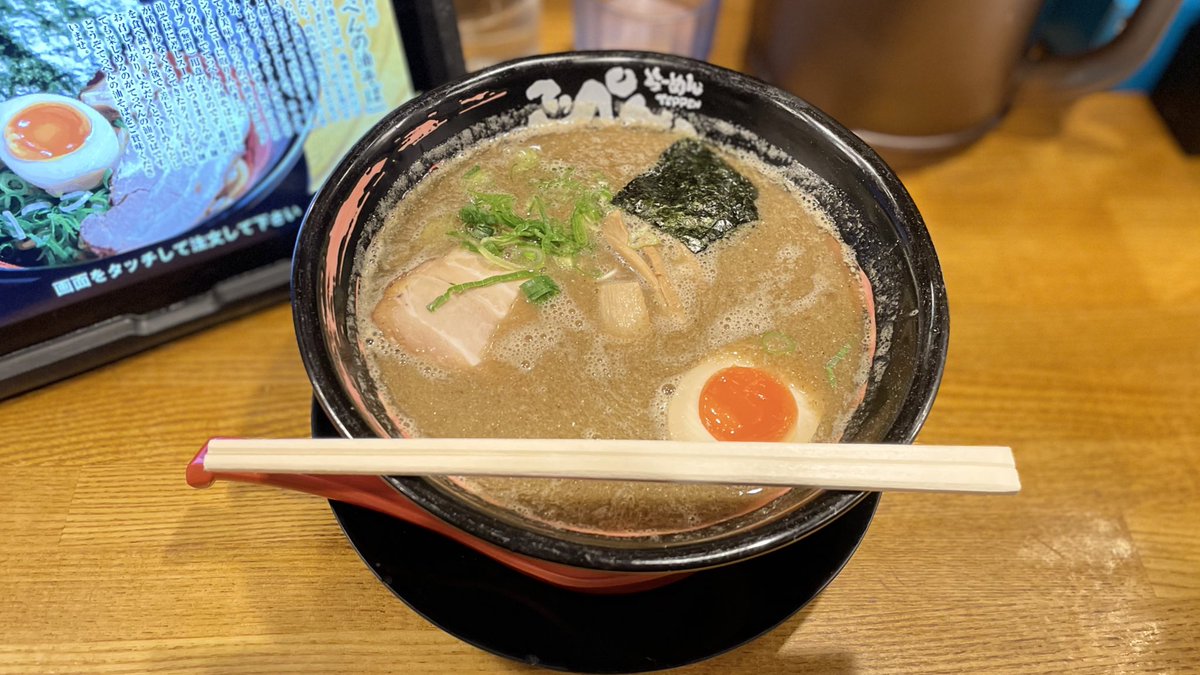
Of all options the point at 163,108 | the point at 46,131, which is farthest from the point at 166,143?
the point at 46,131

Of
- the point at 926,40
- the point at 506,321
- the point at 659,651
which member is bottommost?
the point at 659,651

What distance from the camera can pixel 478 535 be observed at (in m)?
0.83

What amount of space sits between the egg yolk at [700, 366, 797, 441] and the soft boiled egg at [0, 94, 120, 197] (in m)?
0.96

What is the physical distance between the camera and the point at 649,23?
70.7 inches

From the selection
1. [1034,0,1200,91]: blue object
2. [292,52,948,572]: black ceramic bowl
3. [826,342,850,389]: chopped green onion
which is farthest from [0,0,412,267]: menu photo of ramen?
[1034,0,1200,91]: blue object

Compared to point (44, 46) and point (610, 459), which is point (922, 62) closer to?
point (610, 459)

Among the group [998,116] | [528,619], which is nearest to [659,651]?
[528,619]

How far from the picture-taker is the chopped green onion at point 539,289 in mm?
1171

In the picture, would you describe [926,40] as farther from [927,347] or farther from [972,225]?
[927,347]

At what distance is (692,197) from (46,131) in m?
0.97

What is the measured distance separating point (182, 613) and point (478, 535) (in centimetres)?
59

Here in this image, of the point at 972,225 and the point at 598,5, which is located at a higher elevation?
the point at 598,5

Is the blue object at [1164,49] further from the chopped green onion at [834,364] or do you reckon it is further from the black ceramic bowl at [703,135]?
the chopped green onion at [834,364]

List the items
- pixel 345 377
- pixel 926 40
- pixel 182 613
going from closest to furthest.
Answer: pixel 345 377 < pixel 182 613 < pixel 926 40
